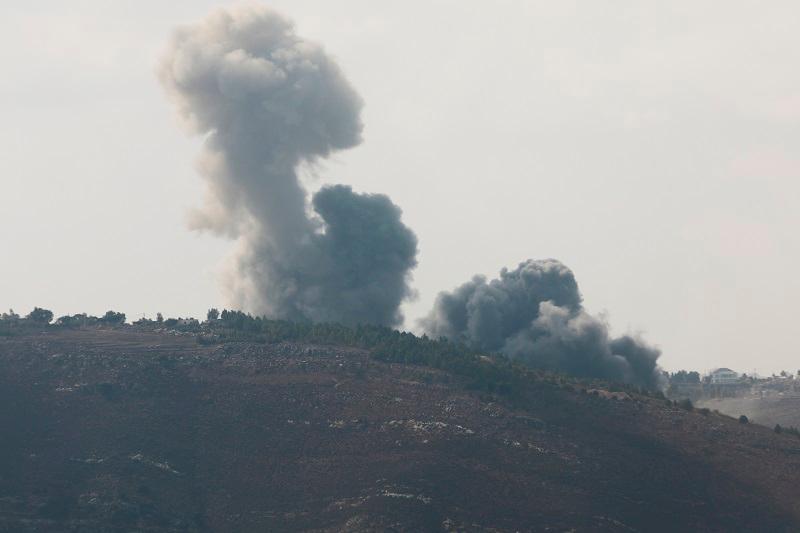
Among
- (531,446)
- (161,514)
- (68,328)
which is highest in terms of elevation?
(68,328)

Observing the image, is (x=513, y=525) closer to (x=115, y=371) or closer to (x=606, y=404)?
(x=606, y=404)

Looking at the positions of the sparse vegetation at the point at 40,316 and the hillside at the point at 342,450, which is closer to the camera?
the hillside at the point at 342,450

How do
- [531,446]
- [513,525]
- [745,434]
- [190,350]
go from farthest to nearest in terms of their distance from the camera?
[190,350]
[745,434]
[531,446]
[513,525]

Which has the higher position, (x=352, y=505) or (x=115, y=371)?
(x=115, y=371)

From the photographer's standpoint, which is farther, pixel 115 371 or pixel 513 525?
pixel 115 371

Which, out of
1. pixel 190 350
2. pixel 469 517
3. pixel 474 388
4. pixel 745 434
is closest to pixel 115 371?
pixel 190 350

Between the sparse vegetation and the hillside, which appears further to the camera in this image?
the sparse vegetation

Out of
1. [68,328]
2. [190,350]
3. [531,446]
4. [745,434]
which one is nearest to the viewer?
[531,446]

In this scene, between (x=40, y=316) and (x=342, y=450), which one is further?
(x=40, y=316)
